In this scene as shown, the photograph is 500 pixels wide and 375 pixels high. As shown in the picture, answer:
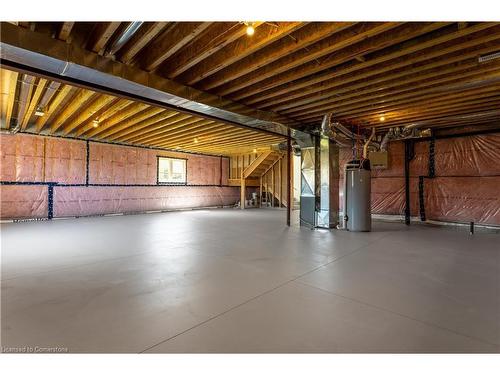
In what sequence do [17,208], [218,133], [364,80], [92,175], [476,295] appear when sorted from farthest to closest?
1. [92,175]
2. [218,133]
3. [17,208]
4. [364,80]
5. [476,295]

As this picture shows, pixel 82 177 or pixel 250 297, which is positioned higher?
pixel 82 177

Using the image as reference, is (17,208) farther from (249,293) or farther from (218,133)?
(249,293)

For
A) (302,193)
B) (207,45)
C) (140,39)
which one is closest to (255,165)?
(302,193)

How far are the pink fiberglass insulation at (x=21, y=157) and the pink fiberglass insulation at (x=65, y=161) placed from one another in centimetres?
17

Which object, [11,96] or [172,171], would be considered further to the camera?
[172,171]

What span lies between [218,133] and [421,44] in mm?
5298

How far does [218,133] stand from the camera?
7199 mm

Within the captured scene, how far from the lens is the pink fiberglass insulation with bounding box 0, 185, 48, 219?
6.59 meters

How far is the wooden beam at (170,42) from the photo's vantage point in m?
2.45

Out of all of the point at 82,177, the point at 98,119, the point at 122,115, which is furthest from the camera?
the point at 82,177

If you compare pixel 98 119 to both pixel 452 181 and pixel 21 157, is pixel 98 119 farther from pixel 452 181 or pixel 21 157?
pixel 452 181

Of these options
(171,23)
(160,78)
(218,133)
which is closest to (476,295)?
(171,23)

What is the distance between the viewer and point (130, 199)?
895 centimetres

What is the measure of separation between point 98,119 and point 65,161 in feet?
9.31
